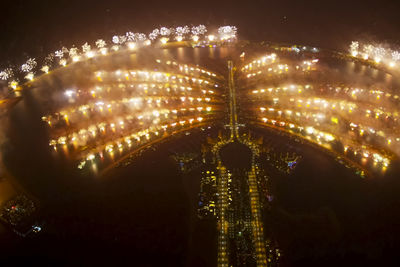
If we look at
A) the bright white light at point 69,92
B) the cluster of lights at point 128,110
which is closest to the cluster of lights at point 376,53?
the cluster of lights at point 128,110

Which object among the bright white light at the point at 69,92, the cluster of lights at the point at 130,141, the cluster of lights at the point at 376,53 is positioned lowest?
the cluster of lights at the point at 130,141

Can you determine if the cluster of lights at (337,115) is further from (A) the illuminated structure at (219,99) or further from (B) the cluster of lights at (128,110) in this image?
(B) the cluster of lights at (128,110)

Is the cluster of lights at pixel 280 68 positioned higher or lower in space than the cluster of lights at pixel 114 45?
lower

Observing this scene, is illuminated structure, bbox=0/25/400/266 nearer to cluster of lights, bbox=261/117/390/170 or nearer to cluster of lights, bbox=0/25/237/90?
cluster of lights, bbox=261/117/390/170

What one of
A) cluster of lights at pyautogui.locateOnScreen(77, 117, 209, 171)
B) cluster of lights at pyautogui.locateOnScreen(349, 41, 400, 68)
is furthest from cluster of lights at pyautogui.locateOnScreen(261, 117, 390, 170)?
cluster of lights at pyautogui.locateOnScreen(349, 41, 400, 68)

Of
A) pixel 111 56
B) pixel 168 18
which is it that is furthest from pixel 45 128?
pixel 168 18

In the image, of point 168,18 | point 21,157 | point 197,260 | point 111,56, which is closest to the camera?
point 197,260

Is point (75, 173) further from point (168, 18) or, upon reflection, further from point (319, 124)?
point (168, 18)

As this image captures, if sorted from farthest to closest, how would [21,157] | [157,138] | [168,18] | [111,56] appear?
1. [168,18]
2. [111,56]
3. [157,138]
4. [21,157]
